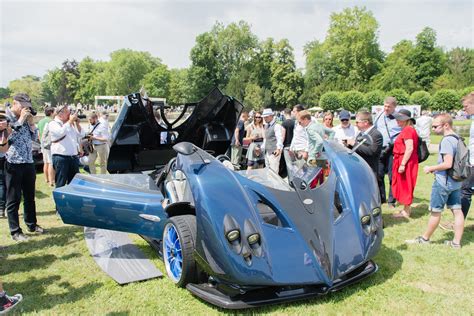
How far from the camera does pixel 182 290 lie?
3471 millimetres

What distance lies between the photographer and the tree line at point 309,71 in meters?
61.8

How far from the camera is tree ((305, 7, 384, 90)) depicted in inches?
2717

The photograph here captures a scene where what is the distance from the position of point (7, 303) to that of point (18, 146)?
7.99ft

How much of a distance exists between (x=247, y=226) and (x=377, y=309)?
133cm

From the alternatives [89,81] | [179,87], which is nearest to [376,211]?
[179,87]

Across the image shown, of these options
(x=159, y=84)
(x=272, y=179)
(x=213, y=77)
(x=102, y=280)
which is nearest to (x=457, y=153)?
(x=272, y=179)

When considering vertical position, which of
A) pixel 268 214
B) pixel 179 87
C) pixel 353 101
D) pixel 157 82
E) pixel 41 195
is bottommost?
pixel 41 195

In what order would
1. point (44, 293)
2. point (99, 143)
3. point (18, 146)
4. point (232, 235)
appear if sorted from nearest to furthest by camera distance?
point (232, 235)
point (44, 293)
point (18, 146)
point (99, 143)

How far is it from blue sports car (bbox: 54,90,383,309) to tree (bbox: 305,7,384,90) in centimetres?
6700

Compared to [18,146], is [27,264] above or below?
below

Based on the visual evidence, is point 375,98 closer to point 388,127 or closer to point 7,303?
point 388,127

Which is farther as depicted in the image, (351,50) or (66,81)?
(66,81)

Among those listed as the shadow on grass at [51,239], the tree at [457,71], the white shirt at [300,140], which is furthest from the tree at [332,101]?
the shadow on grass at [51,239]

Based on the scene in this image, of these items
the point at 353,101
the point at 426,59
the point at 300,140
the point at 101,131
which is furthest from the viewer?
the point at 426,59
